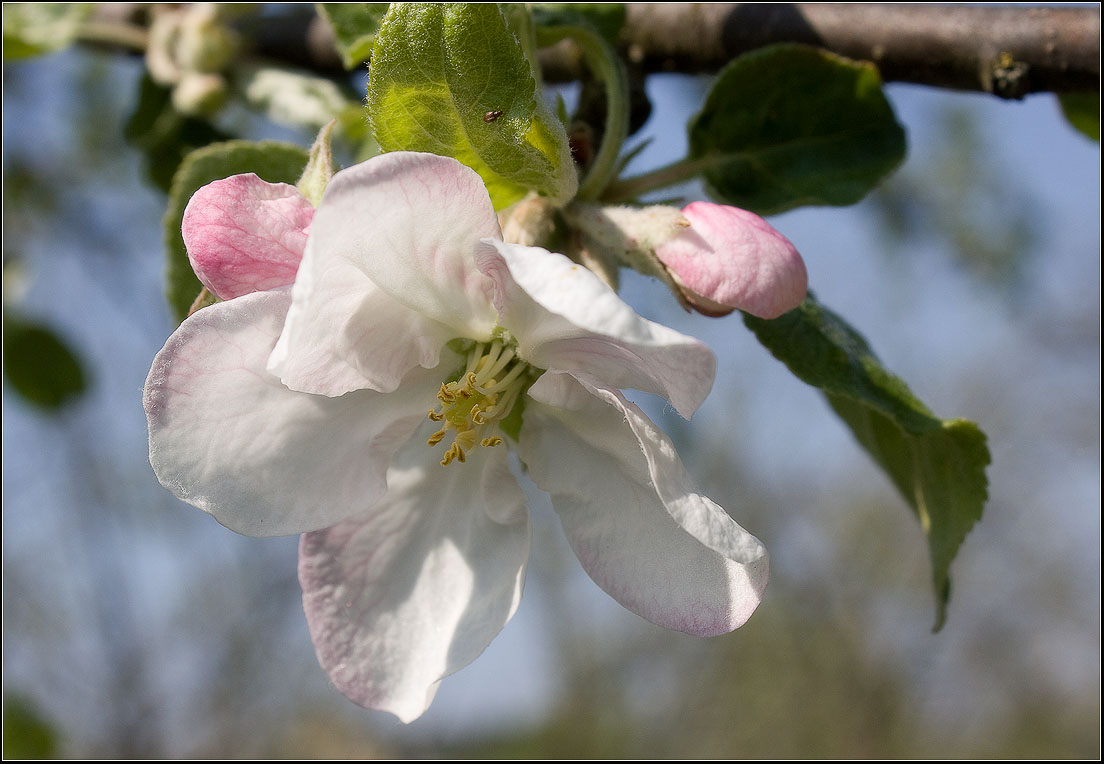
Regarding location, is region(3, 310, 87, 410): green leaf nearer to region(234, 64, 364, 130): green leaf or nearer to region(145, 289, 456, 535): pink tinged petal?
region(234, 64, 364, 130): green leaf

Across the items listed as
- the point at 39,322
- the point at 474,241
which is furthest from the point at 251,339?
the point at 39,322

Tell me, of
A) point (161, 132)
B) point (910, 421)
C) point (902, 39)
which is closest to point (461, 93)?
point (910, 421)

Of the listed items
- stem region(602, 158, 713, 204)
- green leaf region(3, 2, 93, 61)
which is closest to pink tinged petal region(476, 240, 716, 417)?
stem region(602, 158, 713, 204)

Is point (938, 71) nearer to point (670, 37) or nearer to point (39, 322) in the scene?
point (670, 37)

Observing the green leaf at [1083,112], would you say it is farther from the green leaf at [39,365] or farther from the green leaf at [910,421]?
the green leaf at [39,365]

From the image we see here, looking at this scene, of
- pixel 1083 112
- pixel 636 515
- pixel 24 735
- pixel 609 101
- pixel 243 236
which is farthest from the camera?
pixel 24 735

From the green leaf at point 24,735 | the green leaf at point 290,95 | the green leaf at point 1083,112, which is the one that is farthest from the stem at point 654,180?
the green leaf at point 24,735

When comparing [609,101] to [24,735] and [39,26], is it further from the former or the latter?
[24,735]
